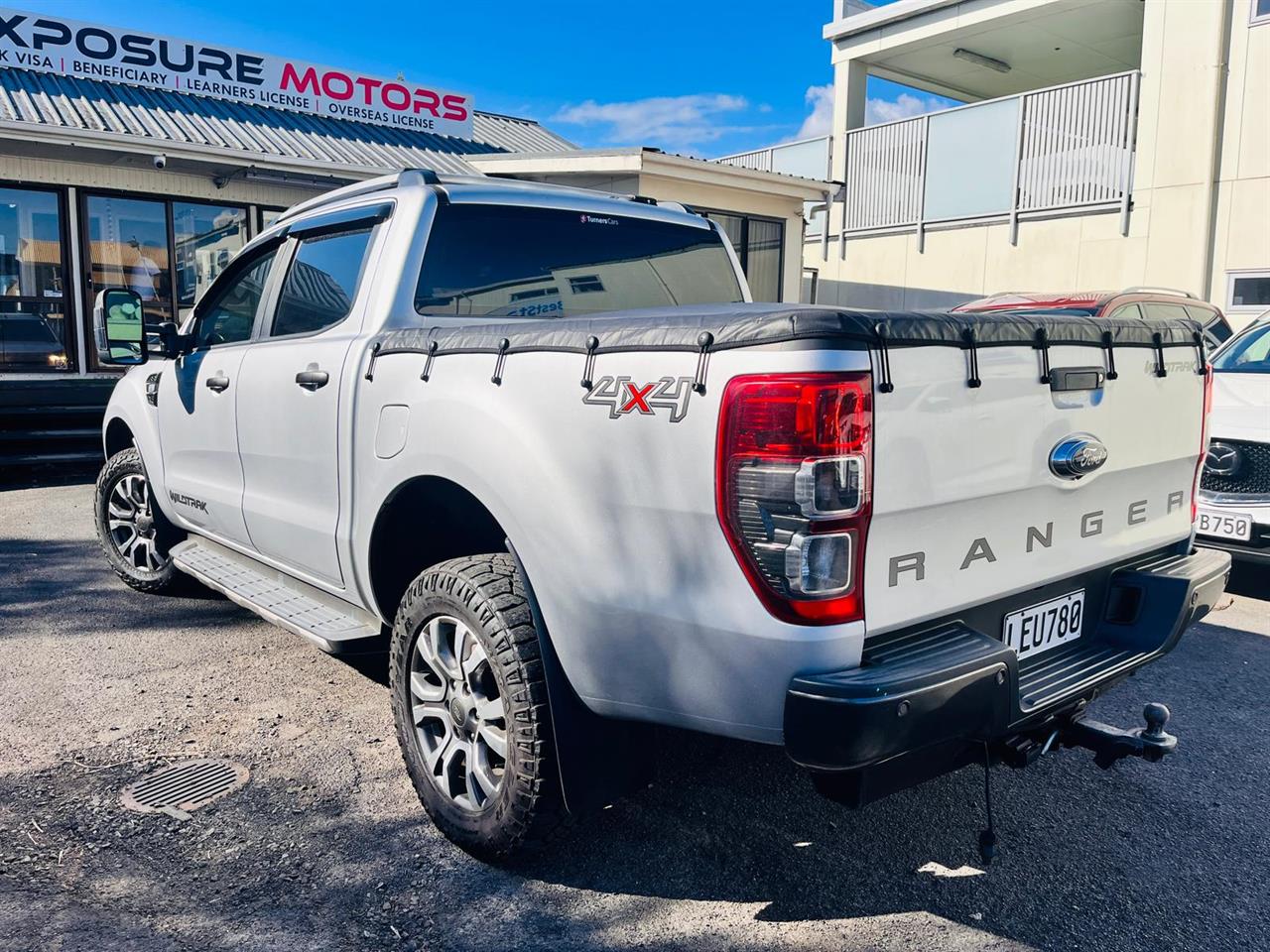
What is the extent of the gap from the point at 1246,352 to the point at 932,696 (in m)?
5.78

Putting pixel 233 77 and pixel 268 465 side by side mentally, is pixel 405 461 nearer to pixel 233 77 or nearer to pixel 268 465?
pixel 268 465

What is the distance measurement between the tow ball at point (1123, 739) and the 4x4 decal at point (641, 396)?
1509 mm

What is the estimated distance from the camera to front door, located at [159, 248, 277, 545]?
4109mm

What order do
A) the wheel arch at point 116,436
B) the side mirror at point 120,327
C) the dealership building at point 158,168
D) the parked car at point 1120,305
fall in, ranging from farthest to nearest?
the dealership building at point 158,168 → the parked car at point 1120,305 → the wheel arch at point 116,436 → the side mirror at point 120,327

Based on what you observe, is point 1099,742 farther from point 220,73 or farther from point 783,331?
point 220,73

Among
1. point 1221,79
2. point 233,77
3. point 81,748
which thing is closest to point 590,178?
point 233,77

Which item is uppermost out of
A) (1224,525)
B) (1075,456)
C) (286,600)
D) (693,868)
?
(1075,456)

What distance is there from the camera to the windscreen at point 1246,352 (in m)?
6.34

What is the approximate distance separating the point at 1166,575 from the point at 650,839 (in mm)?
1698

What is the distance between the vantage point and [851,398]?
206 cm

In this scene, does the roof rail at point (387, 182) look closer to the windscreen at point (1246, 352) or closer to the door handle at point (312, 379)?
the door handle at point (312, 379)

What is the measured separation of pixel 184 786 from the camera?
3207 mm

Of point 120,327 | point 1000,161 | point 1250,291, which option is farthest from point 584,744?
point 1000,161

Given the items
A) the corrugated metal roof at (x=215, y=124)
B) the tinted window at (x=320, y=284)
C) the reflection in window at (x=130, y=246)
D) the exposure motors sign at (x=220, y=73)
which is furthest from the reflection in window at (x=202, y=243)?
the tinted window at (x=320, y=284)
